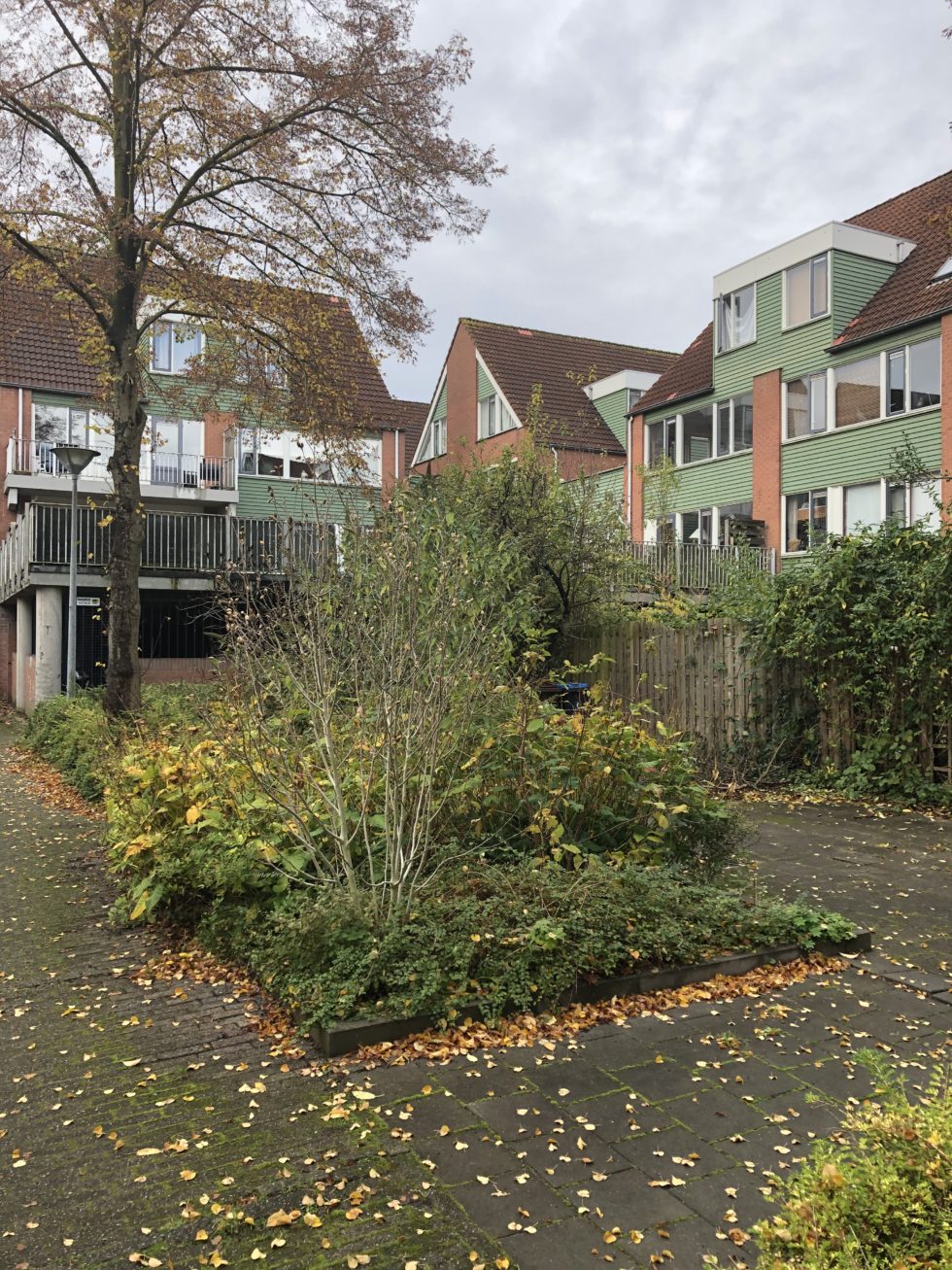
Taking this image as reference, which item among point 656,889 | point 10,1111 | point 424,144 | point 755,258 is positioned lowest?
point 10,1111

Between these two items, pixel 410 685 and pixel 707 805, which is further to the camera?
pixel 707 805

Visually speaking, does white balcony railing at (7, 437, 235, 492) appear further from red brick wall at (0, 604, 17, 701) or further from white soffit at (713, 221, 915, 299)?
white soffit at (713, 221, 915, 299)

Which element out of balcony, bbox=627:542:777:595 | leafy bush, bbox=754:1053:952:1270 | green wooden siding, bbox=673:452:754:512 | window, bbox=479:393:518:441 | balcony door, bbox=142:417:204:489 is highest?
window, bbox=479:393:518:441

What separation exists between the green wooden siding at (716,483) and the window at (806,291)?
371 centimetres

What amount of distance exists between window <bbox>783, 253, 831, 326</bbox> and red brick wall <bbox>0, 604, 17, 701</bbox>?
76.3 feet

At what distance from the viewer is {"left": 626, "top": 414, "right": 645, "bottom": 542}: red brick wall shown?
93.5ft

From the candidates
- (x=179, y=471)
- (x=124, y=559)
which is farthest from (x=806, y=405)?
(x=124, y=559)

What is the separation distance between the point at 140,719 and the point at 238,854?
234 inches

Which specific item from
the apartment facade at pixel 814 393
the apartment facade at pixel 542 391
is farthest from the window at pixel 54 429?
the apartment facade at pixel 814 393

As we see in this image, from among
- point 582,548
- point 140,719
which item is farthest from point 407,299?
point 140,719

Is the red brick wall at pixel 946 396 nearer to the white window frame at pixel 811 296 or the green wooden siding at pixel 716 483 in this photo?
the white window frame at pixel 811 296

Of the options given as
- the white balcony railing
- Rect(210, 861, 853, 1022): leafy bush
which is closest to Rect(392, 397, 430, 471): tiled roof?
the white balcony railing

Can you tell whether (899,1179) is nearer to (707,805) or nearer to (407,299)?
(707,805)

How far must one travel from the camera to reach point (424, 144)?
→ 13.2m
